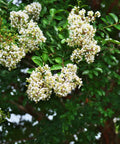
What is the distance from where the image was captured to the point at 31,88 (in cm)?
267

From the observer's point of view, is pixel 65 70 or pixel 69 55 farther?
pixel 69 55

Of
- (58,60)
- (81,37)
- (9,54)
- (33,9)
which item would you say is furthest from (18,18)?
(81,37)

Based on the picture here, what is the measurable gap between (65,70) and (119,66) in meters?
2.58

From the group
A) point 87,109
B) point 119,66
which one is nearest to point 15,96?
point 87,109

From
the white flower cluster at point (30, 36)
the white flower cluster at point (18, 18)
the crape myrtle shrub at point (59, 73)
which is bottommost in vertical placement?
the crape myrtle shrub at point (59, 73)

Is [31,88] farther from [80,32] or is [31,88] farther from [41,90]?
[80,32]

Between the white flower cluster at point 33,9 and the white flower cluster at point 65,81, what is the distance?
1.04 metres

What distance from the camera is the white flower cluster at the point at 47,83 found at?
104 inches

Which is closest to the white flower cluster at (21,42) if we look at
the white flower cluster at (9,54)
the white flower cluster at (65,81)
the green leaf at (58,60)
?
the white flower cluster at (9,54)

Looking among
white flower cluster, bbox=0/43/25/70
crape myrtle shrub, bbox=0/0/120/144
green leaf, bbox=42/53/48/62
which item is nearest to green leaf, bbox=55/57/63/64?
crape myrtle shrub, bbox=0/0/120/144

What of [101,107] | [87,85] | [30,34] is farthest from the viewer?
[101,107]

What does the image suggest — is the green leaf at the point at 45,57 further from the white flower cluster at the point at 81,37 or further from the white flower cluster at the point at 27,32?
the white flower cluster at the point at 81,37

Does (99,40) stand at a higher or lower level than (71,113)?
higher

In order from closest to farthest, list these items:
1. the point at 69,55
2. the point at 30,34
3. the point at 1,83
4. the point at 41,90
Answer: the point at 41,90, the point at 30,34, the point at 69,55, the point at 1,83
